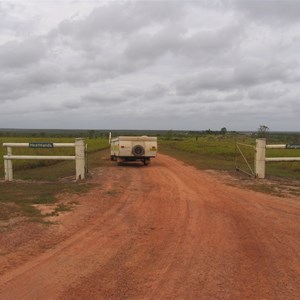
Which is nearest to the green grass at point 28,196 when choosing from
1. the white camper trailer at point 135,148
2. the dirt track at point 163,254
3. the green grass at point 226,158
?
the dirt track at point 163,254

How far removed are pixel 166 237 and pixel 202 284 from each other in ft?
6.70

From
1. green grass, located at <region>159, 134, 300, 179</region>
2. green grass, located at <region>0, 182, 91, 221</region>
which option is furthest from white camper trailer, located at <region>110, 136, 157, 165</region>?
green grass, located at <region>0, 182, 91, 221</region>

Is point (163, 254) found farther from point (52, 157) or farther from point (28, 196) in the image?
point (52, 157)

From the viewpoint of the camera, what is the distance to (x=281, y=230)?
7559 millimetres

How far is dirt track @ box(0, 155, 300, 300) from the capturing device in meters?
4.77

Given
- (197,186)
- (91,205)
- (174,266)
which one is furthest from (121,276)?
(197,186)

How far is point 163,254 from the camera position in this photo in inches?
237

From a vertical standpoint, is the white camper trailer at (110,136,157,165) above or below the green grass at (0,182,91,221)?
above

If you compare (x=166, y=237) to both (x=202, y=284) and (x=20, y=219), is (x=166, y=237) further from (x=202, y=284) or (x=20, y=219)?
(x=20, y=219)

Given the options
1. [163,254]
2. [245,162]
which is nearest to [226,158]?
[245,162]

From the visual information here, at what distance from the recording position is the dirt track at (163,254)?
4.77m

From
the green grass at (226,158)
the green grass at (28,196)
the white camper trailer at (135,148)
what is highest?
the white camper trailer at (135,148)

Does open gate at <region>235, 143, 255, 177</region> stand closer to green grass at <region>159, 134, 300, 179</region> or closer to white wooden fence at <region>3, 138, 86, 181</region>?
green grass at <region>159, 134, 300, 179</region>

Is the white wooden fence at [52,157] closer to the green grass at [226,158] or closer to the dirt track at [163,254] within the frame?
the dirt track at [163,254]
